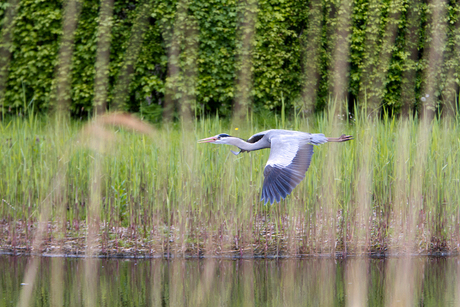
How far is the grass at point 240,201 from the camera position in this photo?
3.76 meters

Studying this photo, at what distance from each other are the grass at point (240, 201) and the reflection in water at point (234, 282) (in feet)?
0.46

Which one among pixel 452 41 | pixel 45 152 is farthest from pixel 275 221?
pixel 452 41

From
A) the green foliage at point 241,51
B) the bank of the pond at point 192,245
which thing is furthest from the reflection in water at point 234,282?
the green foliage at point 241,51

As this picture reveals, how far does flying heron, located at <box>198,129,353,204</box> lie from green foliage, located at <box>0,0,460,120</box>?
3631mm

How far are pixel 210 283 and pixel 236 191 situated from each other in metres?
0.69

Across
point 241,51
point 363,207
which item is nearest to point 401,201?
point 363,207

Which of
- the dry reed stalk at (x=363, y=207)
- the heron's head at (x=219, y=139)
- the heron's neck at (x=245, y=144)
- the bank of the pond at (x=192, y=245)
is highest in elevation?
the heron's head at (x=219, y=139)

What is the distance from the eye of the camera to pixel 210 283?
3.29 m

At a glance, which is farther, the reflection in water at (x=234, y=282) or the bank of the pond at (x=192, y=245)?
the bank of the pond at (x=192, y=245)

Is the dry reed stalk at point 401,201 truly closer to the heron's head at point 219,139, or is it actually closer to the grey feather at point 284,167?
the grey feather at point 284,167

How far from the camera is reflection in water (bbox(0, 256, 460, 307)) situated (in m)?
3.02

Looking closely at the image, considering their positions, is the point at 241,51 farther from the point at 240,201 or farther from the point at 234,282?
the point at 234,282

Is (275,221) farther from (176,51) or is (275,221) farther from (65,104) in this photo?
(65,104)

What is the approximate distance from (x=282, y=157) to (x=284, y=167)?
0.09 meters
